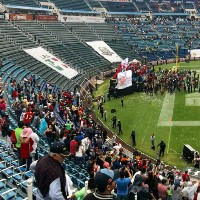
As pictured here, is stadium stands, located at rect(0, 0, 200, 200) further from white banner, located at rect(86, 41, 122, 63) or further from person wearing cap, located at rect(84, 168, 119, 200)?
person wearing cap, located at rect(84, 168, 119, 200)

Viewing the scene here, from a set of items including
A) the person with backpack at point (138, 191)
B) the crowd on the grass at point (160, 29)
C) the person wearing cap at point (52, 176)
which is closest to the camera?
the person wearing cap at point (52, 176)

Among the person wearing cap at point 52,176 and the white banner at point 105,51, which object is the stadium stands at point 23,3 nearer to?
the white banner at point 105,51

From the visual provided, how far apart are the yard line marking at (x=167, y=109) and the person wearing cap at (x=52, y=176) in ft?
71.2

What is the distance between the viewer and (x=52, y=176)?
4.72m

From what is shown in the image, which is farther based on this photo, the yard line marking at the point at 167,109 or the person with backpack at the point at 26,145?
the yard line marking at the point at 167,109

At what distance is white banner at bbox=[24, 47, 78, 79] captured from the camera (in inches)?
1570

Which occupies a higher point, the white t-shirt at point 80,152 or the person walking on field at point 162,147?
the white t-shirt at point 80,152

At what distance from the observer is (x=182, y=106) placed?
29703mm

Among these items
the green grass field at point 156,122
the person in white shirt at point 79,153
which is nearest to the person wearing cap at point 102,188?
the person in white shirt at point 79,153

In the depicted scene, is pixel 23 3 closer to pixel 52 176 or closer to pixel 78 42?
pixel 78 42

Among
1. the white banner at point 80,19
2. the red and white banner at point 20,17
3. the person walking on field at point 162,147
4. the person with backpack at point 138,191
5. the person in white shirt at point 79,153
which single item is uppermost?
the red and white banner at point 20,17

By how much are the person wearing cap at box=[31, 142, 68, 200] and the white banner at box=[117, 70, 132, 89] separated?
2771cm

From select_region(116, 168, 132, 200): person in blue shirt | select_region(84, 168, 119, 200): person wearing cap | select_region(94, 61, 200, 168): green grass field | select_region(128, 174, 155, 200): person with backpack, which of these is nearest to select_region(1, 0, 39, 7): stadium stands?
select_region(94, 61, 200, 168): green grass field

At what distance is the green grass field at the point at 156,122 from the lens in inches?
845
